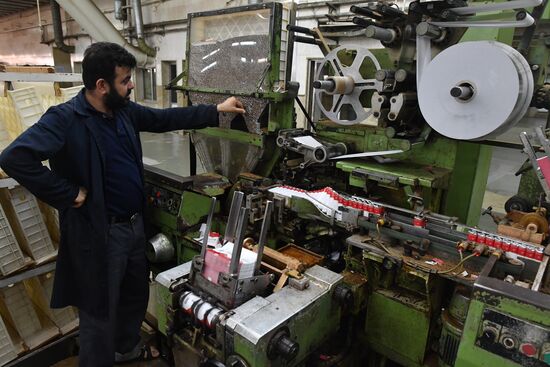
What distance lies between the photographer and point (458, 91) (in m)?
1.20

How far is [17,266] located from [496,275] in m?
→ 1.78

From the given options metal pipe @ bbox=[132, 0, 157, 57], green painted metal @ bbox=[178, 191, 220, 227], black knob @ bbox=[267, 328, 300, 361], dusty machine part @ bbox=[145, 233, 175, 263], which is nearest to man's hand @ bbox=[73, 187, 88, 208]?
green painted metal @ bbox=[178, 191, 220, 227]

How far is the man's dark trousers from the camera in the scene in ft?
4.61

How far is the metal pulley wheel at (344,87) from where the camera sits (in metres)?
1.58

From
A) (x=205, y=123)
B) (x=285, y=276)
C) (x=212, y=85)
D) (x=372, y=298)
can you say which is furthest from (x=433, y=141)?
(x=212, y=85)

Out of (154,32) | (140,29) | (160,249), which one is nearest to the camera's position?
(160,249)

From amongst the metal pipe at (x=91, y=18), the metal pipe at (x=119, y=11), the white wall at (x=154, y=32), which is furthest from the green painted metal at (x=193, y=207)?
the metal pipe at (x=119, y=11)

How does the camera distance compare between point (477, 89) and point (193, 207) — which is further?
point (193, 207)

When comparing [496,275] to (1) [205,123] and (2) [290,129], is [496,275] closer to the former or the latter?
(2) [290,129]

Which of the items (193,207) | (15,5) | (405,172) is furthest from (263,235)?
(15,5)

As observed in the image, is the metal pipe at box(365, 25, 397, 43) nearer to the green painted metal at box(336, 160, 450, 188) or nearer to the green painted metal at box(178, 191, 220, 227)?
the green painted metal at box(336, 160, 450, 188)

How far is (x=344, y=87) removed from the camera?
A: 161 cm

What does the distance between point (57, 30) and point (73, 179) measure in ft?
27.1

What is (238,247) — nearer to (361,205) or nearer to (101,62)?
(361,205)
